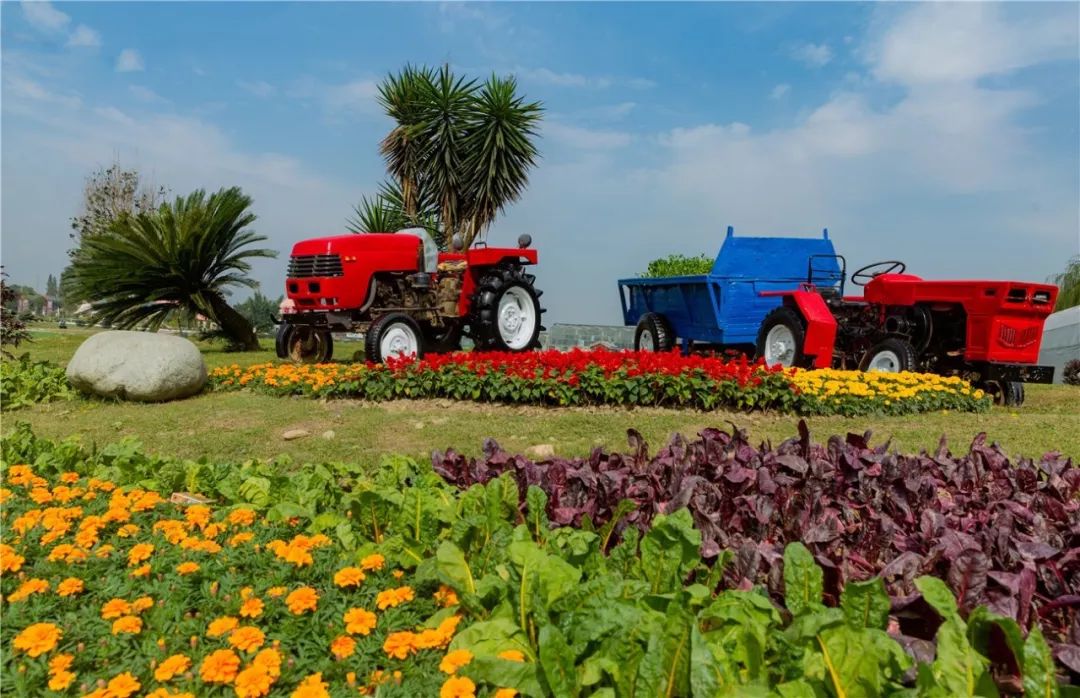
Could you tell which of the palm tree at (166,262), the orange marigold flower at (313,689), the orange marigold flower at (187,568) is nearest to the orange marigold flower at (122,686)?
the orange marigold flower at (313,689)

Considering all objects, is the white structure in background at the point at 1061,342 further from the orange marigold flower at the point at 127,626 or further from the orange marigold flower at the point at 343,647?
the orange marigold flower at the point at 127,626

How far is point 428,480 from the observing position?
8.67 feet

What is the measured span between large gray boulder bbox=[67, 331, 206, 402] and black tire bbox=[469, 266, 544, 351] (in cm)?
336

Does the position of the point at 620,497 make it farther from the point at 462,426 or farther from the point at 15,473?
the point at 462,426

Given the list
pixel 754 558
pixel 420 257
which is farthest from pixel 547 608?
pixel 420 257

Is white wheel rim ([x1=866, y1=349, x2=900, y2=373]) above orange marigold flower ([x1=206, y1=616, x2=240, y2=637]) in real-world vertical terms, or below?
above

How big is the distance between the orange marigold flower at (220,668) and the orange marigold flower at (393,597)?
14.1 inches

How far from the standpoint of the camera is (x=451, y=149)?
20875mm

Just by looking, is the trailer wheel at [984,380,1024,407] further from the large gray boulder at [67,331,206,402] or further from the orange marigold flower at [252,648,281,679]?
the large gray boulder at [67,331,206,402]

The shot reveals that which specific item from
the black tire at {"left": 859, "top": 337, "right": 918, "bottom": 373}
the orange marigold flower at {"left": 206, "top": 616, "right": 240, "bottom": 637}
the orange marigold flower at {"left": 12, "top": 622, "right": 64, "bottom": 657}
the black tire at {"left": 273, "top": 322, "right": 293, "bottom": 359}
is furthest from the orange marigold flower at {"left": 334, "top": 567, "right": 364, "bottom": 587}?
the black tire at {"left": 273, "top": 322, "right": 293, "bottom": 359}

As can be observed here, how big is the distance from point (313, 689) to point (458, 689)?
29 centimetres

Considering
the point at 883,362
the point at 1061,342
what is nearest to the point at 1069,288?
the point at 1061,342

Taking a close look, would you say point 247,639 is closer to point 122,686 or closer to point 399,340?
point 122,686

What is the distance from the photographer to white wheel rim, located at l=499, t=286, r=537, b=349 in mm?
9914
